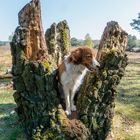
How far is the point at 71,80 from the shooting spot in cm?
830

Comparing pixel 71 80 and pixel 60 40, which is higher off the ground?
pixel 60 40

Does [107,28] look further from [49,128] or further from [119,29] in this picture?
[49,128]

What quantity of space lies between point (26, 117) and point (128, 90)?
26.9 ft

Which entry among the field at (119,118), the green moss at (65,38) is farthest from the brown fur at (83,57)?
the green moss at (65,38)

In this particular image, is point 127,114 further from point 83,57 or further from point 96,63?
point 83,57

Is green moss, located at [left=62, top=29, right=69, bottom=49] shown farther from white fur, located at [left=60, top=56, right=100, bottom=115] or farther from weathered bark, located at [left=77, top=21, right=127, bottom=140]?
white fur, located at [left=60, top=56, right=100, bottom=115]

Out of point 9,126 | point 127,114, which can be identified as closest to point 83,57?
point 9,126

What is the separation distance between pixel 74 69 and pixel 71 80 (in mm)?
345

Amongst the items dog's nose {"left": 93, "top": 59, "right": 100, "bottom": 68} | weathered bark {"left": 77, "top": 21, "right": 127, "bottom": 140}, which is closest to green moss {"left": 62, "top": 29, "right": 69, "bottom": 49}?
weathered bark {"left": 77, "top": 21, "right": 127, "bottom": 140}

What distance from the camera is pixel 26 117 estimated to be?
8.26 m

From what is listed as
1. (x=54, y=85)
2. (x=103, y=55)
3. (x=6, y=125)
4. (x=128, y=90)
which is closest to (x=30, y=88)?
(x=54, y=85)

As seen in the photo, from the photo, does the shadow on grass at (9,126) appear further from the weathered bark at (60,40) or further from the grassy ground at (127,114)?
the grassy ground at (127,114)

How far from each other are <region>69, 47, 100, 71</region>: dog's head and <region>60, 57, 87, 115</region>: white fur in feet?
0.54

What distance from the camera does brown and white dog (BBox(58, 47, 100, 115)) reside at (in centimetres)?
771
